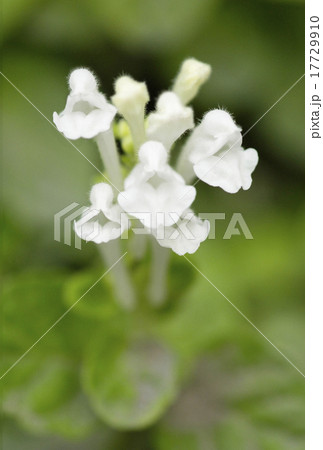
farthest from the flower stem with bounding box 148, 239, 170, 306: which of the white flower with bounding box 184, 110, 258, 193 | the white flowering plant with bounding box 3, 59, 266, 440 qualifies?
the white flower with bounding box 184, 110, 258, 193

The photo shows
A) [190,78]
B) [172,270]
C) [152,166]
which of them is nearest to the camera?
[152,166]

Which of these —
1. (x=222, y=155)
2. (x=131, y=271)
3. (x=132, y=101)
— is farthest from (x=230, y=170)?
(x=131, y=271)

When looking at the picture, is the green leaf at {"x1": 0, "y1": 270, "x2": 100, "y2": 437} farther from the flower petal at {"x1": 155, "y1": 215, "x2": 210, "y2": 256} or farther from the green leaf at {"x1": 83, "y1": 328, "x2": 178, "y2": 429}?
the flower petal at {"x1": 155, "y1": 215, "x2": 210, "y2": 256}

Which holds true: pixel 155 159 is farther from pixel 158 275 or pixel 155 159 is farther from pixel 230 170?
pixel 158 275

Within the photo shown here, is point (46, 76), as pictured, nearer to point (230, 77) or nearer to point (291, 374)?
point (230, 77)

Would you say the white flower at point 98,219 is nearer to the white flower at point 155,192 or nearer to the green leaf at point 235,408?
the white flower at point 155,192
